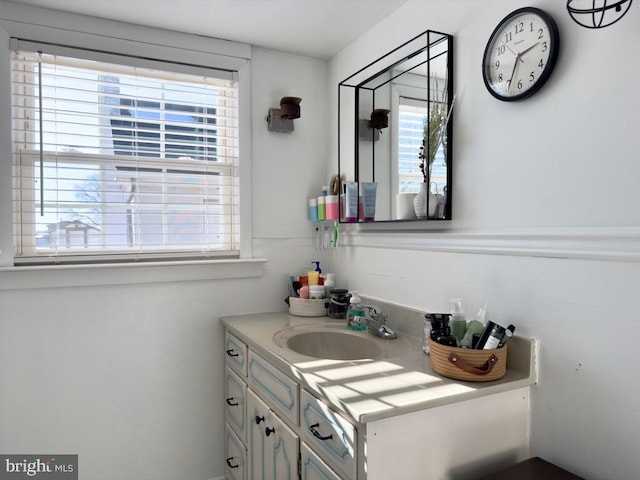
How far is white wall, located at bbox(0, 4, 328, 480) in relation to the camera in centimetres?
192

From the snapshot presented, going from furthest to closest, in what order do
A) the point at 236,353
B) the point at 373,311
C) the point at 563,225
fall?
the point at 236,353 → the point at 373,311 → the point at 563,225

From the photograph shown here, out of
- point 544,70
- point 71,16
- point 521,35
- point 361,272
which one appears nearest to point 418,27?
point 521,35

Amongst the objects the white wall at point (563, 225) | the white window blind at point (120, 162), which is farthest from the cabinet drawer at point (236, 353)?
the white wall at point (563, 225)

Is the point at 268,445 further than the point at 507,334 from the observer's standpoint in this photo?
→ Yes

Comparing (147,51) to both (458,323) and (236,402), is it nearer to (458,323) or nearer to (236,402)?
(236,402)

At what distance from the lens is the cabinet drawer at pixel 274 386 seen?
147 centimetres

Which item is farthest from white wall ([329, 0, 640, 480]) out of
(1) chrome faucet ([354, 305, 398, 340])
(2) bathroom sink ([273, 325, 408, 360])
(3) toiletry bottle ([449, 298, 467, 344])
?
(2) bathroom sink ([273, 325, 408, 360])

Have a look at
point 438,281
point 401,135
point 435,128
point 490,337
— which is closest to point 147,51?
point 401,135

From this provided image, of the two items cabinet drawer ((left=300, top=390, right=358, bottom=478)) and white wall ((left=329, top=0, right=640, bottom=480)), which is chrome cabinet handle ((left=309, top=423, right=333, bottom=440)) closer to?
cabinet drawer ((left=300, top=390, right=358, bottom=478))

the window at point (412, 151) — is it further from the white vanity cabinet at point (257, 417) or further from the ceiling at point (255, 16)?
the white vanity cabinet at point (257, 417)

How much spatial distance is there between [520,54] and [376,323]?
3.59ft

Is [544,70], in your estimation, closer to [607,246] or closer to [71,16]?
[607,246]

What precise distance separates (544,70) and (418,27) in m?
0.69

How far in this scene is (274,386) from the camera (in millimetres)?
1609
